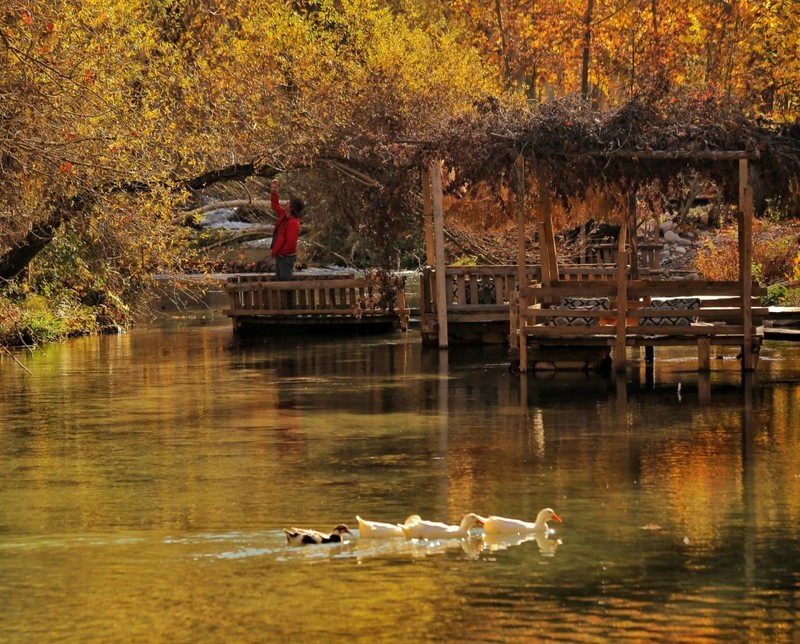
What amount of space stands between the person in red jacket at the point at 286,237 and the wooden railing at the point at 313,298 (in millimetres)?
344

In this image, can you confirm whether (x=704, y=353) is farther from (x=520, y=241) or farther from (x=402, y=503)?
(x=402, y=503)

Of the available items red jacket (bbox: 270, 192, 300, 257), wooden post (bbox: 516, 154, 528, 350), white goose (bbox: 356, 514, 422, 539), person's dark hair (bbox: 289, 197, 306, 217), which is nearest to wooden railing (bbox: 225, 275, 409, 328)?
red jacket (bbox: 270, 192, 300, 257)

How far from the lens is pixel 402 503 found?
1406cm

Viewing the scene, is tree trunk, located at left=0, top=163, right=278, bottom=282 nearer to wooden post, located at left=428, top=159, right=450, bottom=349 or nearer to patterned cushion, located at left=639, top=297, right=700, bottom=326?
wooden post, located at left=428, top=159, right=450, bottom=349

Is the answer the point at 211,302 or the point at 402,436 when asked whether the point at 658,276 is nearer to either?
the point at 211,302

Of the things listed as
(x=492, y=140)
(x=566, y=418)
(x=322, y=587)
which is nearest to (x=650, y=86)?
(x=492, y=140)

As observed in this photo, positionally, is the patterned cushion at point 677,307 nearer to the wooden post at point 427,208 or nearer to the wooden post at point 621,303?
the wooden post at point 621,303

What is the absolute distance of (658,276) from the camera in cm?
3916

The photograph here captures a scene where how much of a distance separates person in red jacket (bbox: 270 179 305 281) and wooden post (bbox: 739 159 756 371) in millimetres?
13927

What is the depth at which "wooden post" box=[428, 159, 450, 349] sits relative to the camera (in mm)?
29031

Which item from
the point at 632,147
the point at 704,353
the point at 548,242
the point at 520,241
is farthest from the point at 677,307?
the point at 548,242

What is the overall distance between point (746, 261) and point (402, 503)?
10874 mm

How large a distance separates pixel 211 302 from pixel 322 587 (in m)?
41.6

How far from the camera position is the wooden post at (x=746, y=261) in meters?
23.3
